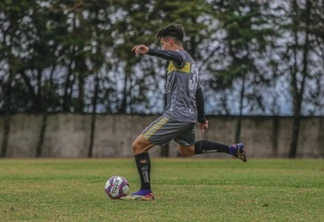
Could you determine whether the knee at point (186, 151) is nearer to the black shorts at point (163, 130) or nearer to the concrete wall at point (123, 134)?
the black shorts at point (163, 130)

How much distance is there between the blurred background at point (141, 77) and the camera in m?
41.4

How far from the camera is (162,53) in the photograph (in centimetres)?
1073

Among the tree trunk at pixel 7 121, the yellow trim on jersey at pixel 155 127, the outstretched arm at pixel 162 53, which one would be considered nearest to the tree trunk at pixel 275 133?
the tree trunk at pixel 7 121

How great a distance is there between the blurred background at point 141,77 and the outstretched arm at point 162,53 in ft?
98.4

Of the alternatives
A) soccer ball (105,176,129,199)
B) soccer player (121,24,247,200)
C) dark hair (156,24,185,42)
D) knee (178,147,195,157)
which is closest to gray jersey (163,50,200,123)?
soccer player (121,24,247,200)

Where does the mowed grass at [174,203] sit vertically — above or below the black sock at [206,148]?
below

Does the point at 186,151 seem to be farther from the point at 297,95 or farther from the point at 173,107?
the point at 297,95

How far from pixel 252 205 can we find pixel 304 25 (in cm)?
3252

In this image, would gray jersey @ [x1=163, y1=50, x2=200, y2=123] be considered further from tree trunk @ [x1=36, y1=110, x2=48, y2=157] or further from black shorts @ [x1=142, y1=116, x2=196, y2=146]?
tree trunk @ [x1=36, y1=110, x2=48, y2=157]

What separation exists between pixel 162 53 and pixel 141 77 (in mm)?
31429

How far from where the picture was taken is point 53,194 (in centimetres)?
1241

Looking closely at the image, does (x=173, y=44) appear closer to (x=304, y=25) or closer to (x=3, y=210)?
(x=3, y=210)

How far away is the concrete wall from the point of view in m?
41.8

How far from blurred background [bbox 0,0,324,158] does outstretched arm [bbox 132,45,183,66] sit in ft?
98.4
